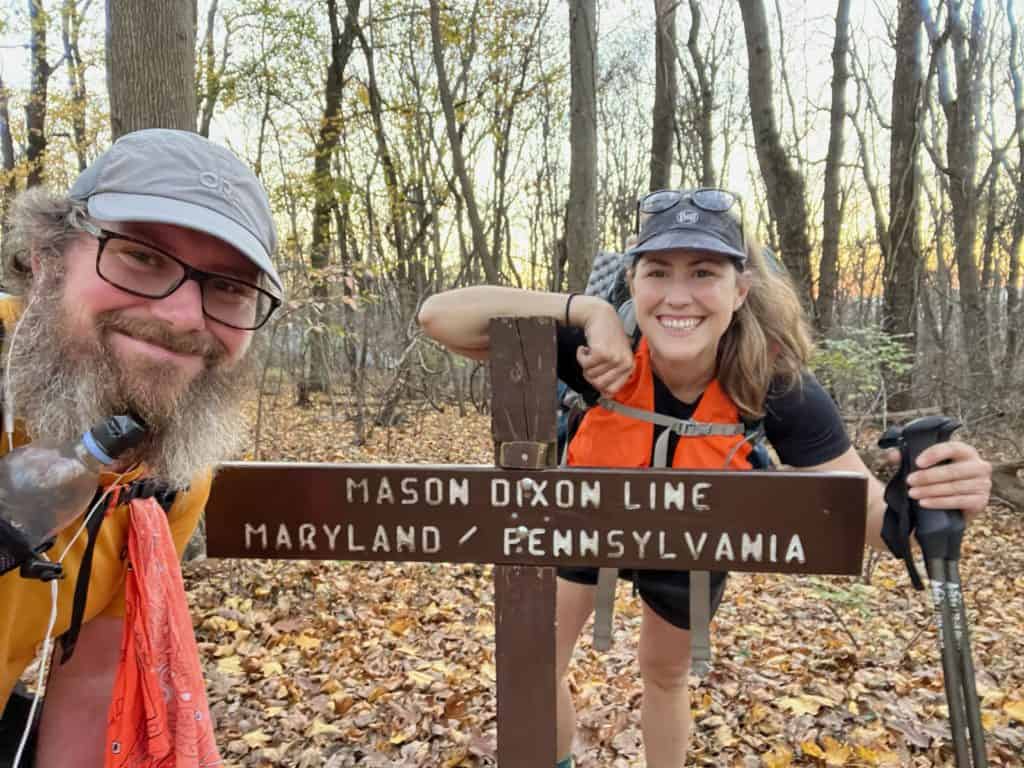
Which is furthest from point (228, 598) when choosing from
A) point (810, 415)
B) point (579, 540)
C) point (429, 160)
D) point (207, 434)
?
point (429, 160)

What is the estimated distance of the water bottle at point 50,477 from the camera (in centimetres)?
116

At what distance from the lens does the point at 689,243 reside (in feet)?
5.54

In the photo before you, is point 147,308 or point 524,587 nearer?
point 147,308

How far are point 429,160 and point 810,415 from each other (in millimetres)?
16597

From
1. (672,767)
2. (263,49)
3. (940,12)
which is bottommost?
(672,767)

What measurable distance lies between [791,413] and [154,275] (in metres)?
1.68

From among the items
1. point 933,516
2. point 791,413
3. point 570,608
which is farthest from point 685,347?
point 570,608

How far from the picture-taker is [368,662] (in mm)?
3646

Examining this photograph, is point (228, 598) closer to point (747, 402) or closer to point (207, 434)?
point (207, 434)

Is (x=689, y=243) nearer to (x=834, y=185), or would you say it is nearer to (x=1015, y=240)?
(x=834, y=185)

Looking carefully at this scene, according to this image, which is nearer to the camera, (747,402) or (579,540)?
(579,540)

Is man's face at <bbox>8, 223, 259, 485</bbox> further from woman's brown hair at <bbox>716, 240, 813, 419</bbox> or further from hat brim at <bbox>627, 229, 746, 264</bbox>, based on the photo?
woman's brown hair at <bbox>716, 240, 813, 419</bbox>

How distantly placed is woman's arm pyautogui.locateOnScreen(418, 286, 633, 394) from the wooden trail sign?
20cm

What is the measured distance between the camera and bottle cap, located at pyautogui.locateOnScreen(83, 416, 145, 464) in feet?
3.89
